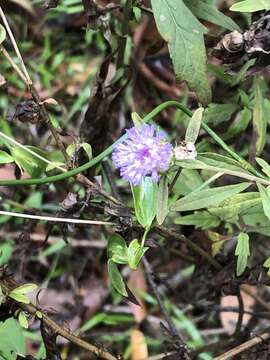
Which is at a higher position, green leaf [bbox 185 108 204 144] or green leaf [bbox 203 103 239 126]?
green leaf [bbox 185 108 204 144]

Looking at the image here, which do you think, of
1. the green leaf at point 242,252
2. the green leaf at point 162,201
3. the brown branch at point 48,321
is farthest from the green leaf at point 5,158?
the green leaf at point 242,252

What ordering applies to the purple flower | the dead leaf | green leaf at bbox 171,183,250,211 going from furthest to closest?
the dead leaf → green leaf at bbox 171,183,250,211 → the purple flower

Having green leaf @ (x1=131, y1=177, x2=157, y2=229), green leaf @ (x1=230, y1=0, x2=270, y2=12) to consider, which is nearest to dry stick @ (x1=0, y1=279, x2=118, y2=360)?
green leaf @ (x1=131, y1=177, x2=157, y2=229)

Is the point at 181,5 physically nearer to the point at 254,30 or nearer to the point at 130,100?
the point at 254,30

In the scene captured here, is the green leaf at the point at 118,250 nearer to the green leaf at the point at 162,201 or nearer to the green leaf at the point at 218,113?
the green leaf at the point at 162,201

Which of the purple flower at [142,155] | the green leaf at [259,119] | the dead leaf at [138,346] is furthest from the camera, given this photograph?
the dead leaf at [138,346]

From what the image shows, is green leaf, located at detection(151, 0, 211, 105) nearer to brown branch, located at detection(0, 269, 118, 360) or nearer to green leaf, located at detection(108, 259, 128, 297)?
green leaf, located at detection(108, 259, 128, 297)
